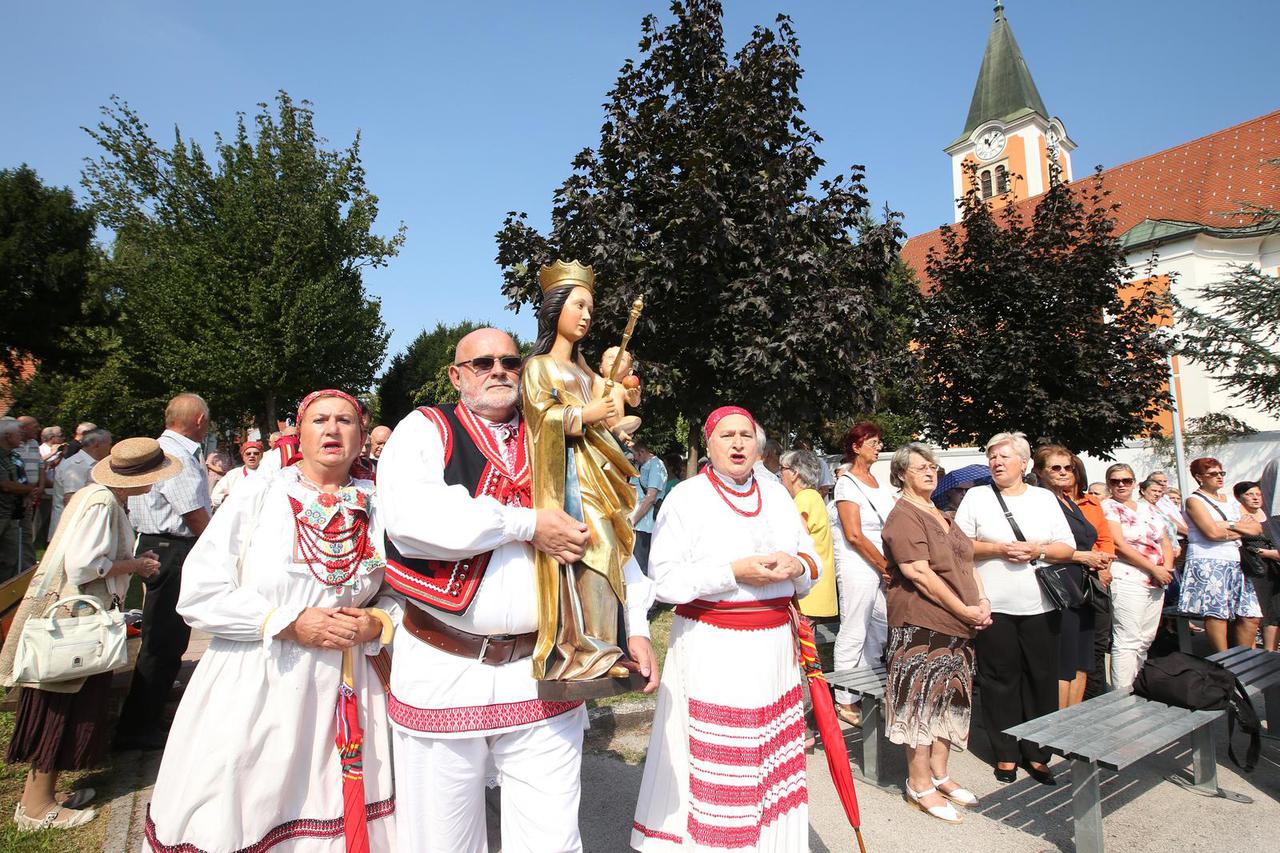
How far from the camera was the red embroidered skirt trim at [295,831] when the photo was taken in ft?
7.77

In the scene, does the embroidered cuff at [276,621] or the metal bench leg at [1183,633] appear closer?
the embroidered cuff at [276,621]

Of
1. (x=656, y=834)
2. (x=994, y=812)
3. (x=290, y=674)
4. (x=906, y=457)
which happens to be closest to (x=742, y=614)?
(x=656, y=834)

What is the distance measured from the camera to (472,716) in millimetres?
2158

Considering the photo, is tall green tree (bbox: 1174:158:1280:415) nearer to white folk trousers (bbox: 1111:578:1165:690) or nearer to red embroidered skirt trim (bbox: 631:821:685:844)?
white folk trousers (bbox: 1111:578:1165:690)

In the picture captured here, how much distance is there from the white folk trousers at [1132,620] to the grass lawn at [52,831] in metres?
6.57

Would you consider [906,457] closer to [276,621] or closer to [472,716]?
[472,716]

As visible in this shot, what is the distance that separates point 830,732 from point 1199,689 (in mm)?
2664

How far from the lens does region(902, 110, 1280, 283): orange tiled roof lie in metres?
32.3

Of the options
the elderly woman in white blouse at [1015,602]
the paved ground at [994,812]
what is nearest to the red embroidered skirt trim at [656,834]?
the paved ground at [994,812]

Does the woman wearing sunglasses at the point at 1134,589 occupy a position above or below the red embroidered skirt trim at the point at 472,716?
below

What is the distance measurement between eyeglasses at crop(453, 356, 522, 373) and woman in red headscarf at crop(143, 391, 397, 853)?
0.66m

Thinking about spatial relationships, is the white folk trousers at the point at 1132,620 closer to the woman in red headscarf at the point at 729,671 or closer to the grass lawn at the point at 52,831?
the woman in red headscarf at the point at 729,671

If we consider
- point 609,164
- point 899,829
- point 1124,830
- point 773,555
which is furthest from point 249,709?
point 609,164

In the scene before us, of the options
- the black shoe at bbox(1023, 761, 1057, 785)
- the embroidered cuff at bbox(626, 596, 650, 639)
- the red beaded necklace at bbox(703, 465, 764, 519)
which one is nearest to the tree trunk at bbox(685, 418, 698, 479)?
the black shoe at bbox(1023, 761, 1057, 785)
